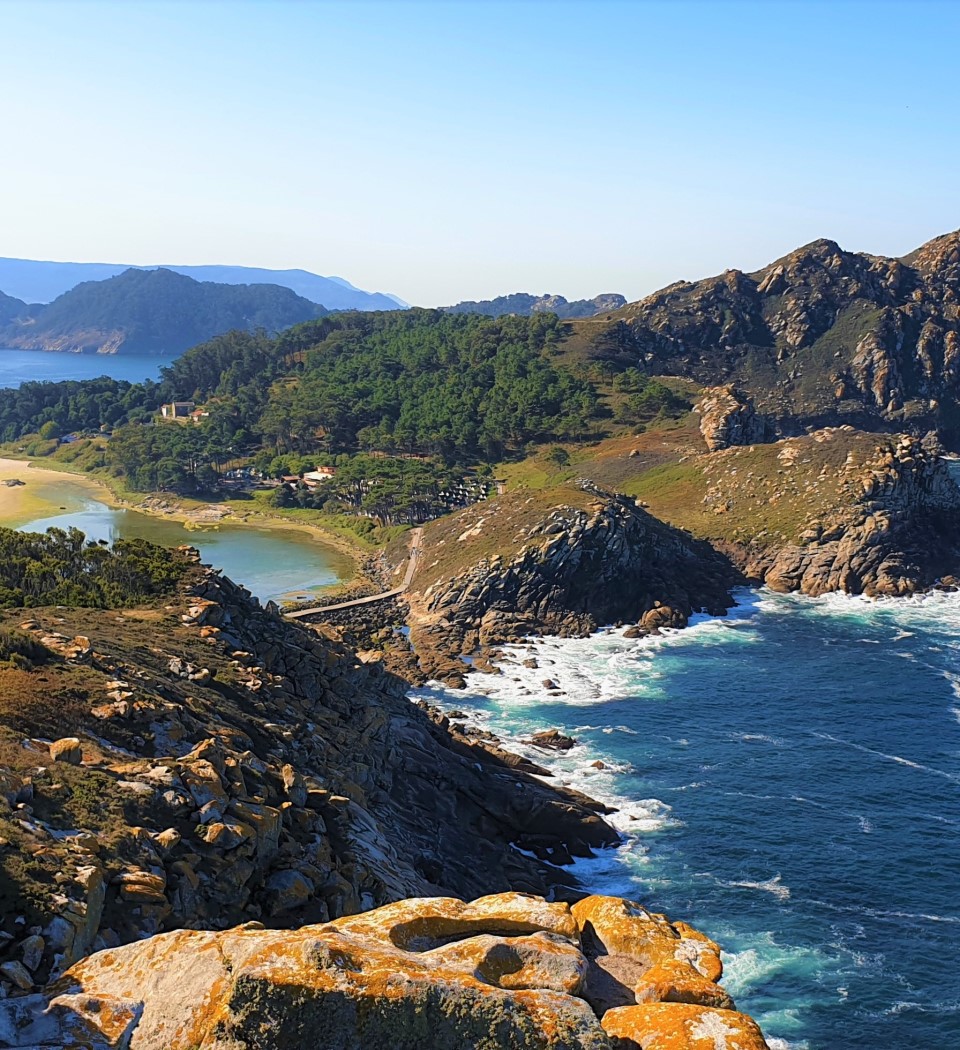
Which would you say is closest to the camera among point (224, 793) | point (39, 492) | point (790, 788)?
point (224, 793)

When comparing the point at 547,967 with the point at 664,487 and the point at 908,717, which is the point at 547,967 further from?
the point at 664,487

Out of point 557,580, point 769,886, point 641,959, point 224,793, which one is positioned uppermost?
point 641,959

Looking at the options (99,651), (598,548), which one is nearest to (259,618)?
(99,651)

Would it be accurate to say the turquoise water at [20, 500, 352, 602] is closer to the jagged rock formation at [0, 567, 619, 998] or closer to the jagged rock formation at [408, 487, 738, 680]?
the jagged rock formation at [408, 487, 738, 680]

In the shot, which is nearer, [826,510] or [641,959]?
[641,959]

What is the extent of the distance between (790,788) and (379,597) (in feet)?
169

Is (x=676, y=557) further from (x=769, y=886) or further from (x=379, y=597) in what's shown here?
(x=769, y=886)

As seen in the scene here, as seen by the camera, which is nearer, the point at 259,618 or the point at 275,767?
the point at 275,767

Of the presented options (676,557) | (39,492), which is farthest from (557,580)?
(39,492)

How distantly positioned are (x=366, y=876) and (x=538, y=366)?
163019 millimetres

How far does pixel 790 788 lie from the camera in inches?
2415

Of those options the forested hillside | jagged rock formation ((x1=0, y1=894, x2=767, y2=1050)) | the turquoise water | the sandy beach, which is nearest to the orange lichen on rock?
jagged rock formation ((x1=0, y1=894, x2=767, y2=1050))

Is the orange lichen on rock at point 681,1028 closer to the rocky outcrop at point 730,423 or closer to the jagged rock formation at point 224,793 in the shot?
the jagged rock formation at point 224,793

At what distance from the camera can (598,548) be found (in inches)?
4033
